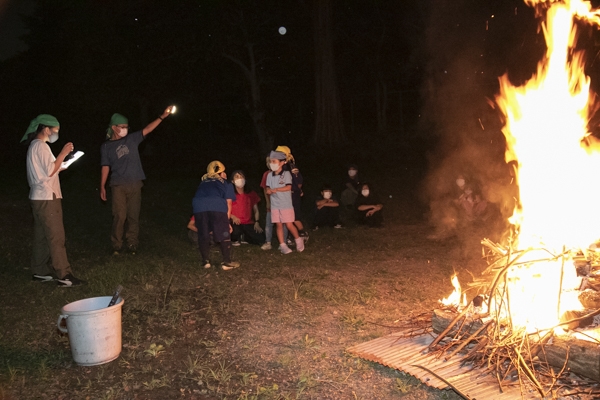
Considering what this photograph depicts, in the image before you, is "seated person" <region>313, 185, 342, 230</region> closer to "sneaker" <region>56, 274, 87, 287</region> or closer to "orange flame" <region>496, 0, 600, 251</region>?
"sneaker" <region>56, 274, 87, 287</region>

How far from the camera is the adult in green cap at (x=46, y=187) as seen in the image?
7.24 m

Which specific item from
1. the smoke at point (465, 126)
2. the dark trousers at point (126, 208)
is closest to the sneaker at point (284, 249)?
the dark trousers at point (126, 208)

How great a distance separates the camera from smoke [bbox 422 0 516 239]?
39.1ft

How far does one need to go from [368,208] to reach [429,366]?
7425 mm

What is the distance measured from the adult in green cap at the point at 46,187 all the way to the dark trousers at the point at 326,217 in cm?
565

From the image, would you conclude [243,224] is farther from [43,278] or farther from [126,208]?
[43,278]

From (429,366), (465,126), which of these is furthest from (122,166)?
(465,126)

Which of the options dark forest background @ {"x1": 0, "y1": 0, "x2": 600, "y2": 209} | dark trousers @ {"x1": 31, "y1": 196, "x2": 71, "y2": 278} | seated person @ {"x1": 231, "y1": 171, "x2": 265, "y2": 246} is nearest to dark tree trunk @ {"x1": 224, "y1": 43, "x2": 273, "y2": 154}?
dark forest background @ {"x1": 0, "y1": 0, "x2": 600, "y2": 209}

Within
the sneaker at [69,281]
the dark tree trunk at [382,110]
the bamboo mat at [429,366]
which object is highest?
the dark tree trunk at [382,110]

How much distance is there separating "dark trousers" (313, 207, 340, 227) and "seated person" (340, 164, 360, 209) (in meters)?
0.74

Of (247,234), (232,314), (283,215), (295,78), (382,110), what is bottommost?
(232,314)

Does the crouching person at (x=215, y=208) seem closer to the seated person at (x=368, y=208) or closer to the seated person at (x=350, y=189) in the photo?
the seated person at (x=368, y=208)

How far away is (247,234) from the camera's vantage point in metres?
10.6

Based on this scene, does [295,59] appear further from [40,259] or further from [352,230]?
[40,259]
